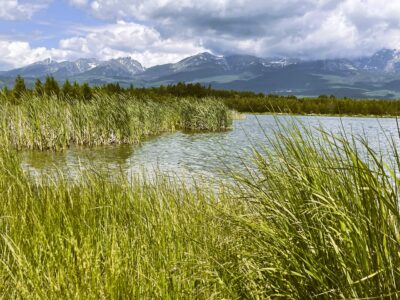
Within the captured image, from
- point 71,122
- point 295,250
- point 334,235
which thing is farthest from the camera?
point 71,122

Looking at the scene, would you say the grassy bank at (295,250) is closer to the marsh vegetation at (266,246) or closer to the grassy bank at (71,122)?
the marsh vegetation at (266,246)

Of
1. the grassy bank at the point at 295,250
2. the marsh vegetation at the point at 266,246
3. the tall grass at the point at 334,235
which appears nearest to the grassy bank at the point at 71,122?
the marsh vegetation at the point at 266,246

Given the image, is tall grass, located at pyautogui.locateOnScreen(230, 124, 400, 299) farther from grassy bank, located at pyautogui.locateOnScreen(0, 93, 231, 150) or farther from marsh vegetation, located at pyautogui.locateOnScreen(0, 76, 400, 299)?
grassy bank, located at pyautogui.locateOnScreen(0, 93, 231, 150)

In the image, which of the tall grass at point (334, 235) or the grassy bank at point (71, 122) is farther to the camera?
the grassy bank at point (71, 122)

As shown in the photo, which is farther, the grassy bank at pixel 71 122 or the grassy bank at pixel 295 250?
the grassy bank at pixel 71 122

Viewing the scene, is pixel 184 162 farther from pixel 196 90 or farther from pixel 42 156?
pixel 196 90

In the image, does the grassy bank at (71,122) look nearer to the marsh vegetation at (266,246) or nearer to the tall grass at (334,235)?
the marsh vegetation at (266,246)

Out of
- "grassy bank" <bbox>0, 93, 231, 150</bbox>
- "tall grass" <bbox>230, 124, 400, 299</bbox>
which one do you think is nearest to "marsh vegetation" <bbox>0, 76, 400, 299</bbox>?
"tall grass" <bbox>230, 124, 400, 299</bbox>

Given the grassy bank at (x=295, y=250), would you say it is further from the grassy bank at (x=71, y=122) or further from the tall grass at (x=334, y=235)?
the grassy bank at (x=71, y=122)

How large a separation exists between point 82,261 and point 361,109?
69.2 metres

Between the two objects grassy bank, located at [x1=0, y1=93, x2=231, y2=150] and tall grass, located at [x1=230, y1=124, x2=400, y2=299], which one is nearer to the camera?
tall grass, located at [x1=230, y1=124, x2=400, y2=299]

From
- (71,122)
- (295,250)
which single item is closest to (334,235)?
(295,250)

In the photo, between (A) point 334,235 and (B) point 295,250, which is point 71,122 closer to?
(B) point 295,250

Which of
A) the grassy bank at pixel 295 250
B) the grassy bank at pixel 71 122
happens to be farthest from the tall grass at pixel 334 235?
the grassy bank at pixel 71 122
